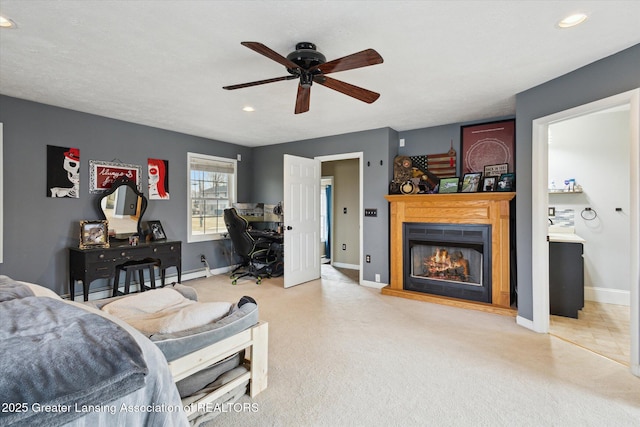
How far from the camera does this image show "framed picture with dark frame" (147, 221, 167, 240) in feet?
14.6

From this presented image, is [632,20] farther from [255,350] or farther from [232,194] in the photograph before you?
[232,194]

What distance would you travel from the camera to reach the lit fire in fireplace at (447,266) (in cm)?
404

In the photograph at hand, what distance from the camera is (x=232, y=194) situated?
5.86 meters

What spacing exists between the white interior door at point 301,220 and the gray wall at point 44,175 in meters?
1.98

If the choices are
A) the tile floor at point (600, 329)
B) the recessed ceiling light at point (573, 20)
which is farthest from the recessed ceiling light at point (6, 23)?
the tile floor at point (600, 329)

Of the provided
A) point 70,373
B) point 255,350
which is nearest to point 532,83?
point 255,350

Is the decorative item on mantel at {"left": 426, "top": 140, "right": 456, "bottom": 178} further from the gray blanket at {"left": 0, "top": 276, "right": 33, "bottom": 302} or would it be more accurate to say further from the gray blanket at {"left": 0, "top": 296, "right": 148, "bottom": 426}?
the gray blanket at {"left": 0, "top": 276, "right": 33, "bottom": 302}

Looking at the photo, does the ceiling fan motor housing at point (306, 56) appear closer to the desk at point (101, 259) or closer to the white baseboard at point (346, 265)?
the desk at point (101, 259)

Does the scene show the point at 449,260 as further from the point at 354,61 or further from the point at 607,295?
the point at 354,61

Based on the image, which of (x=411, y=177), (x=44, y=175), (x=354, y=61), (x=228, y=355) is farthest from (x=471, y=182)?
(x=44, y=175)

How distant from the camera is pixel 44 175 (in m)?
3.58

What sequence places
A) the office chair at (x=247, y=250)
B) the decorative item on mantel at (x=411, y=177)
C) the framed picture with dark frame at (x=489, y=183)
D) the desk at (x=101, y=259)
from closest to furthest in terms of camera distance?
the desk at (x=101, y=259)
the framed picture with dark frame at (x=489, y=183)
the decorative item on mantel at (x=411, y=177)
the office chair at (x=247, y=250)

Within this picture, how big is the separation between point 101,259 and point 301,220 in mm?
2654

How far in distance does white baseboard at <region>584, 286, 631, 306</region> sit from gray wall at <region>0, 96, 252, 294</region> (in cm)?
600
